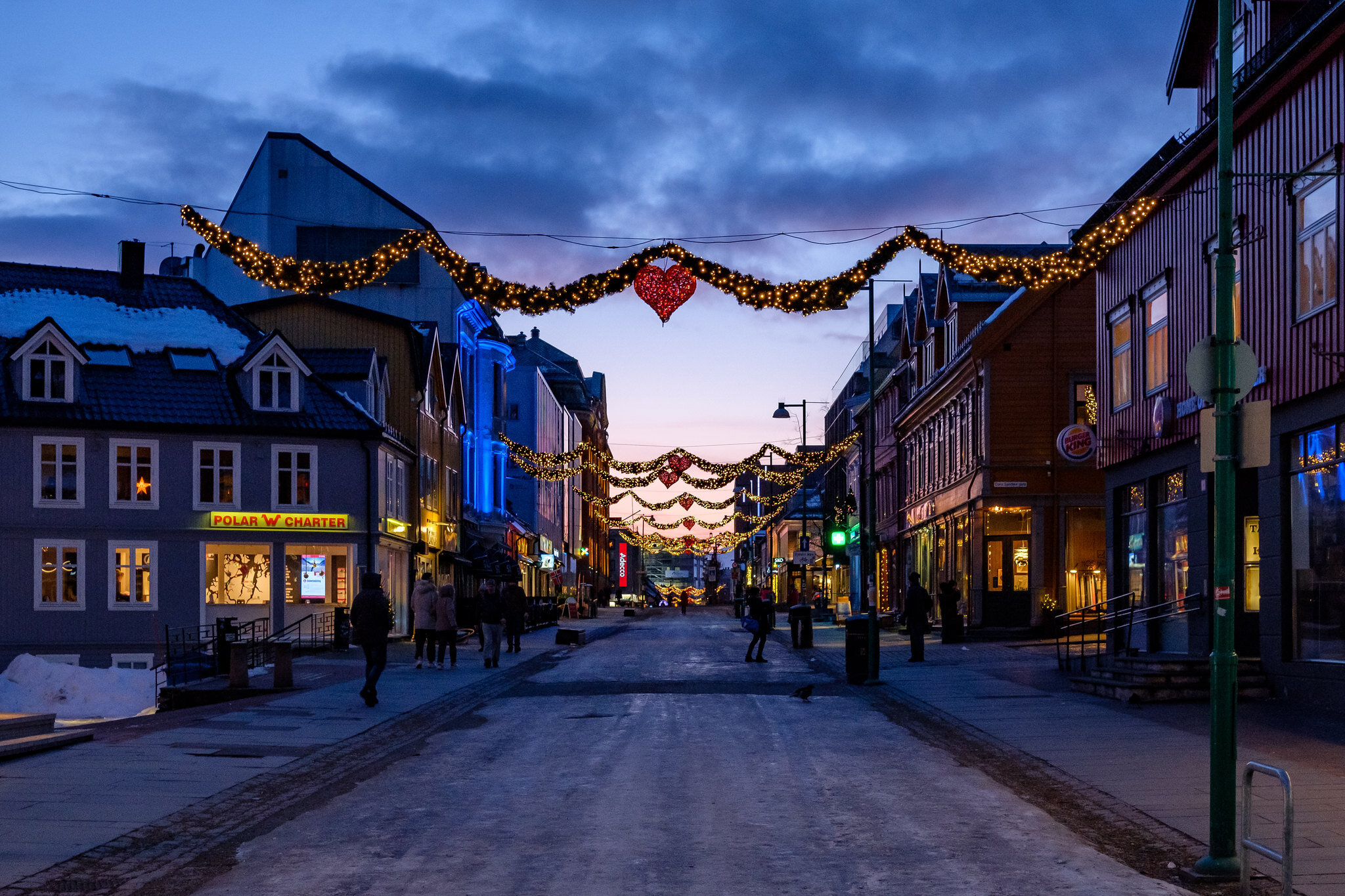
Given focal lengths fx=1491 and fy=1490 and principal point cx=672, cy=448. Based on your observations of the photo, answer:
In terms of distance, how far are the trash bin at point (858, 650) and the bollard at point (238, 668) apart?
381 inches

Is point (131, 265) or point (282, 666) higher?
point (131, 265)

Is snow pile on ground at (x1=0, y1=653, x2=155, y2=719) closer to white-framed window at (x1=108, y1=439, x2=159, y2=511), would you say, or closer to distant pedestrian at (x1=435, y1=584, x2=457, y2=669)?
distant pedestrian at (x1=435, y1=584, x2=457, y2=669)

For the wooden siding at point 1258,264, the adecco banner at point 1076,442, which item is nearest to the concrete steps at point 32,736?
the wooden siding at point 1258,264

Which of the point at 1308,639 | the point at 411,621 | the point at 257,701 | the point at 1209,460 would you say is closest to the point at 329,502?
the point at 411,621

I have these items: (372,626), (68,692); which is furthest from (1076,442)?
(68,692)

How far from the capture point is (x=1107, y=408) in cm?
2747

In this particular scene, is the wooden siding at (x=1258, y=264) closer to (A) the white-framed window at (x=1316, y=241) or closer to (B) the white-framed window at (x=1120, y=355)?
(A) the white-framed window at (x=1316, y=241)

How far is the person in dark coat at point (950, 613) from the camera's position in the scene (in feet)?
123

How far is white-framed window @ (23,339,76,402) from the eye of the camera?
1511 inches

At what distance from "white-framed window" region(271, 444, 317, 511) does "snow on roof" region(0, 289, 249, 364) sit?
10.5ft

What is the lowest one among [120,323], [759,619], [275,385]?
[759,619]

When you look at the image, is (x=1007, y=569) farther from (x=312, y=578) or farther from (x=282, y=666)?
(x=282, y=666)

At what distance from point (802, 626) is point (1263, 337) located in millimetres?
19910

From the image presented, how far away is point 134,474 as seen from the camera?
128 ft
